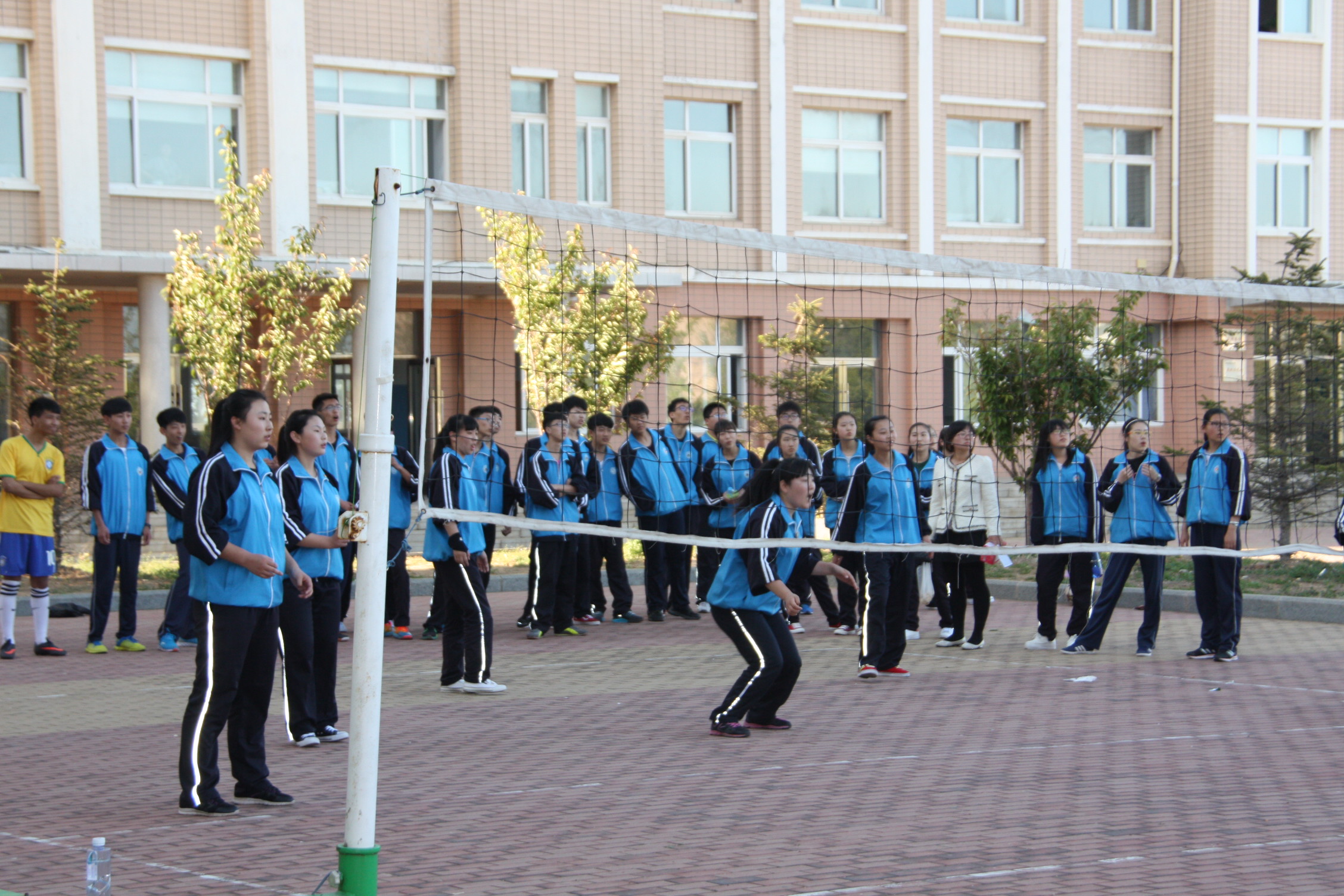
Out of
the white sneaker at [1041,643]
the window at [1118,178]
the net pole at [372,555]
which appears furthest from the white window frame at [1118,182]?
the net pole at [372,555]

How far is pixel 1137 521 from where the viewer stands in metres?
11.6

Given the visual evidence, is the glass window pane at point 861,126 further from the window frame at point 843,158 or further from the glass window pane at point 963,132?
the glass window pane at point 963,132

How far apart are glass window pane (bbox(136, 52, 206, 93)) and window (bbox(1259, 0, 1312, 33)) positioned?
19578 mm

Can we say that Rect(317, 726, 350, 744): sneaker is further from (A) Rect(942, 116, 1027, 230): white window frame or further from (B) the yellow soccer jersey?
(A) Rect(942, 116, 1027, 230): white window frame

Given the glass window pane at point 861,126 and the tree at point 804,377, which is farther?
the glass window pane at point 861,126

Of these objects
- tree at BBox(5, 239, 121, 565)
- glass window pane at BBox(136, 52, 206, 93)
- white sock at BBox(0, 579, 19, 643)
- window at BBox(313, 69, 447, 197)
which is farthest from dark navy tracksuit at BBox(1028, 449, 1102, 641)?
glass window pane at BBox(136, 52, 206, 93)

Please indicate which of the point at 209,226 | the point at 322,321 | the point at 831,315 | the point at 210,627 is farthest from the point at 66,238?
the point at 210,627

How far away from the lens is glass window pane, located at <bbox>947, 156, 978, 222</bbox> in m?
27.3

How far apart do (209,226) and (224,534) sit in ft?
54.4

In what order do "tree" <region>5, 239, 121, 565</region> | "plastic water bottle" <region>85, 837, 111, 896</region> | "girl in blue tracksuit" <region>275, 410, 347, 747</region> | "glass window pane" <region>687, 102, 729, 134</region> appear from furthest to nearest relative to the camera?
"glass window pane" <region>687, 102, 729, 134</region>, "tree" <region>5, 239, 121, 565</region>, "girl in blue tracksuit" <region>275, 410, 347, 747</region>, "plastic water bottle" <region>85, 837, 111, 896</region>

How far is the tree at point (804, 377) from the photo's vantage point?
69.8ft

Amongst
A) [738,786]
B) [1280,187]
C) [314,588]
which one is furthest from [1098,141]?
[738,786]

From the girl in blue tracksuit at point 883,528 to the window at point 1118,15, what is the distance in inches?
788

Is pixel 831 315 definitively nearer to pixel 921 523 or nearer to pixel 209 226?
pixel 209 226
